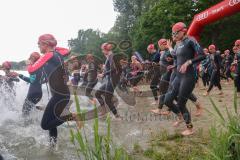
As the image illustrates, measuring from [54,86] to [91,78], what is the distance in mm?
6361

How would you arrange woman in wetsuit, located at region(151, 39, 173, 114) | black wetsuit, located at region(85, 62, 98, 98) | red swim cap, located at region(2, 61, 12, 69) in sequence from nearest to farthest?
woman in wetsuit, located at region(151, 39, 173, 114)
red swim cap, located at region(2, 61, 12, 69)
black wetsuit, located at region(85, 62, 98, 98)

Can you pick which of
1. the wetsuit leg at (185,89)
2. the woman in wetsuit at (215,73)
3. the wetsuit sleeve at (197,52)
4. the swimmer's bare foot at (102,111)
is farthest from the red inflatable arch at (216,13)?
the wetsuit leg at (185,89)

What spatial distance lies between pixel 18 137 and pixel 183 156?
11.1 feet

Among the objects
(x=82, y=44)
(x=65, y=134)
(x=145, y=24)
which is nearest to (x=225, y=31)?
(x=145, y=24)

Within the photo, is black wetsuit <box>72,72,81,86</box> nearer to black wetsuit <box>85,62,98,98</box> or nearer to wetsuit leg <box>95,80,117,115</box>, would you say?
black wetsuit <box>85,62,98,98</box>

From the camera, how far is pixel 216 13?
526 inches

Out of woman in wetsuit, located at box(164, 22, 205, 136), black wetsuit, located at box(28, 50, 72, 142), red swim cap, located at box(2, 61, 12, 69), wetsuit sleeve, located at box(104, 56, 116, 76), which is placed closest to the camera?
black wetsuit, located at box(28, 50, 72, 142)

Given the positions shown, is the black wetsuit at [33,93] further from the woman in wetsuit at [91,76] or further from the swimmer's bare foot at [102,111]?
the woman in wetsuit at [91,76]

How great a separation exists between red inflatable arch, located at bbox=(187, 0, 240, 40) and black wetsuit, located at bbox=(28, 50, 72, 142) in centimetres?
878

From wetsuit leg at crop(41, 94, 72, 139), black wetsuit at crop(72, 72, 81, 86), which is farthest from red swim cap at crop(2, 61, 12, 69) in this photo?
black wetsuit at crop(72, 72, 81, 86)

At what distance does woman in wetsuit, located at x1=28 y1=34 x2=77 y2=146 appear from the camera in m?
5.25

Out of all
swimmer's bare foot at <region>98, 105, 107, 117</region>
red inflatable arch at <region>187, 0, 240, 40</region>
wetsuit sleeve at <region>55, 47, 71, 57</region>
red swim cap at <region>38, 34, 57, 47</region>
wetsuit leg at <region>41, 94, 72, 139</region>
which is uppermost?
red inflatable arch at <region>187, 0, 240, 40</region>

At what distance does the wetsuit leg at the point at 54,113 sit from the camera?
5246mm

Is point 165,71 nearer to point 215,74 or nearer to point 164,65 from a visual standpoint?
point 164,65
